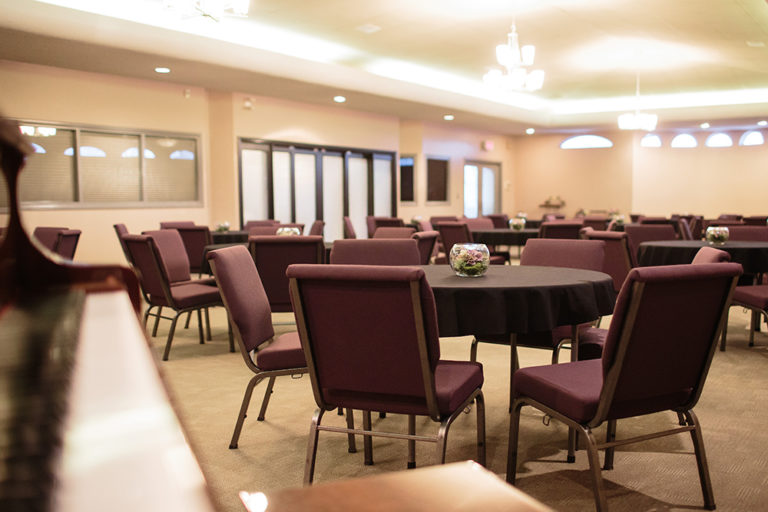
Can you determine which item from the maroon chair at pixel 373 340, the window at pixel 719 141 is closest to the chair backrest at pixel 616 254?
the maroon chair at pixel 373 340

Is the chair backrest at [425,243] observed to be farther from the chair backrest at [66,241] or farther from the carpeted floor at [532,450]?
the chair backrest at [66,241]

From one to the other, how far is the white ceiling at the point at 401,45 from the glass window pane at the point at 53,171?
3.09 ft

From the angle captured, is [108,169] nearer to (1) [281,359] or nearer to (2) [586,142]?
(1) [281,359]

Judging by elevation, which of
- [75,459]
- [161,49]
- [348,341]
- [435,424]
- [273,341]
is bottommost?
[435,424]

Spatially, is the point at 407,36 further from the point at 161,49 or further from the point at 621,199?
the point at 621,199

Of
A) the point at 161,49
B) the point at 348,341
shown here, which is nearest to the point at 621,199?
the point at 161,49

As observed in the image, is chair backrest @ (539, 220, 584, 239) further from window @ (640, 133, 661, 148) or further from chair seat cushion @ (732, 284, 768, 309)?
window @ (640, 133, 661, 148)

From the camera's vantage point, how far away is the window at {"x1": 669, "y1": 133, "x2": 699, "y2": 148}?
650 inches

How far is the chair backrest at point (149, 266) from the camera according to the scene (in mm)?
4414

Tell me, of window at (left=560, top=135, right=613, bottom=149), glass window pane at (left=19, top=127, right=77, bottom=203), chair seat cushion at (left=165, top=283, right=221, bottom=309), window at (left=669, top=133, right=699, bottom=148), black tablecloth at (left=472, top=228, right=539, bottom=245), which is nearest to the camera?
chair seat cushion at (left=165, top=283, right=221, bottom=309)

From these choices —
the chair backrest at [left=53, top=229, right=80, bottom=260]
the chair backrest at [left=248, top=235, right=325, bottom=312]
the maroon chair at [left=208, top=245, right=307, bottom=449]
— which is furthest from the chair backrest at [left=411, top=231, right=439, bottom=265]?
the chair backrest at [left=53, top=229, right=80, bottom=260]

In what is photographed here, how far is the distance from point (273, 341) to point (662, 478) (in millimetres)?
1759

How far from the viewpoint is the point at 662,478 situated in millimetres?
2619

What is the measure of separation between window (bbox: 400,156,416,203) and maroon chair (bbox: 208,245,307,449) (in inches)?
450
